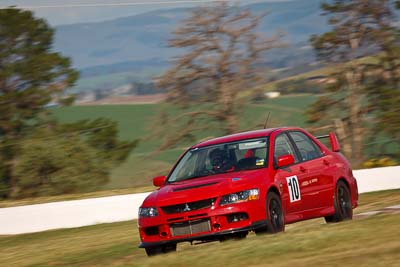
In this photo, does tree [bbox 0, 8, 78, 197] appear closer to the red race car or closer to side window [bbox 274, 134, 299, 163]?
the red race car

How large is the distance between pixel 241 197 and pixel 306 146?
2.43 meters

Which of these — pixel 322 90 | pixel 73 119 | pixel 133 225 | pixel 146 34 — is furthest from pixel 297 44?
pixel 133 225

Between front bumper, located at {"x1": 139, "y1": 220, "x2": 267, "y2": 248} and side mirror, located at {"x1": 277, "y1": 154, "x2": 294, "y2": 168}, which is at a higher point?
side mirror, located at {"x1": 277, "y1": 154, "x2": 294, "y2": 168}

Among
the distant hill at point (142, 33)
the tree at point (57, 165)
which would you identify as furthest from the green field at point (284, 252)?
the distant hill at point (142, 33)

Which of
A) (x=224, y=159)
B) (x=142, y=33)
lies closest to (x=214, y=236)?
(x=224, y=159)

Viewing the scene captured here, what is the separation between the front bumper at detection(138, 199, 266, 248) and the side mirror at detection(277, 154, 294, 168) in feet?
2.45

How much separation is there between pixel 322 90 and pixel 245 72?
4554mm

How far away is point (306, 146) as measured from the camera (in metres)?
14.1

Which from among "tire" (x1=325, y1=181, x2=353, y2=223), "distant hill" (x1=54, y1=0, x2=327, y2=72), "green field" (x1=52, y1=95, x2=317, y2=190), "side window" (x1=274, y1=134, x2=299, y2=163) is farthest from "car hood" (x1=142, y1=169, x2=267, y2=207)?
"distant hill" (x1=54, y1=0, x2=327, y2=72)

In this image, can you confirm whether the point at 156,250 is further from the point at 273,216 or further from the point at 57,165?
the point at 57,165

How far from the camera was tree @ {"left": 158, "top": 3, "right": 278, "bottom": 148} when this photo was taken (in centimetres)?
4066

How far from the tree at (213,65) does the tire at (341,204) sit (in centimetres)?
2598

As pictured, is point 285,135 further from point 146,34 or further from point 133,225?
point 146,34

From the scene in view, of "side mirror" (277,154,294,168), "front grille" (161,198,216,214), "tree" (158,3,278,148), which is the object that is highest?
"side mirror" (277,154,294,168)
